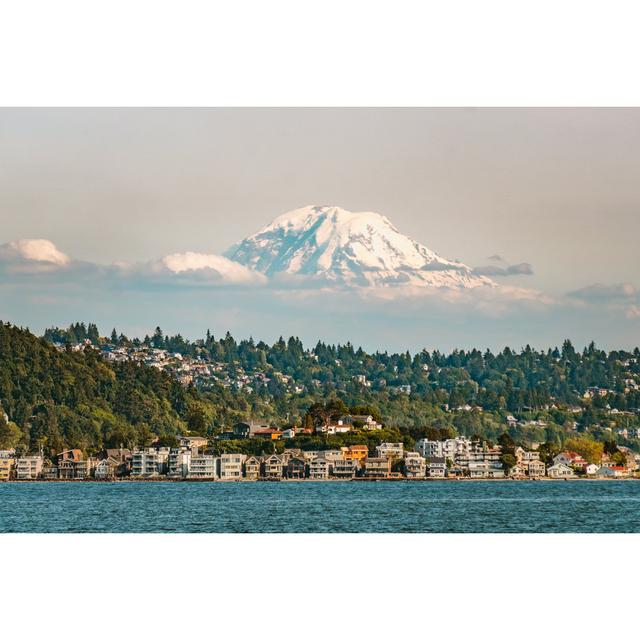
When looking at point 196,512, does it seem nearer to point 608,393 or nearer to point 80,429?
point 80,429

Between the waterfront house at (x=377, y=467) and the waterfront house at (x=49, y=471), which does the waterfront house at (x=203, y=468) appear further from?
the waterfront house at (x=49, y=471)

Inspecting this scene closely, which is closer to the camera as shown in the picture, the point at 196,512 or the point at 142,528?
the point at 142,528

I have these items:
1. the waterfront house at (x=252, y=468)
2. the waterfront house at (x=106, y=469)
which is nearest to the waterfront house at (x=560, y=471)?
the waterfront house at (x=252, y=468)

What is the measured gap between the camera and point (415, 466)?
213 ft

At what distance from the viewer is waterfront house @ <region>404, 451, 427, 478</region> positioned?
64062 mm

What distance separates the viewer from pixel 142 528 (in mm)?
31375

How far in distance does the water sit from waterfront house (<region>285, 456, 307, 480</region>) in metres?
7.58

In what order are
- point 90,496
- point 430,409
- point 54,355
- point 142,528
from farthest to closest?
point 430,409 < point 54,355 < point 90,496 < point 142,528

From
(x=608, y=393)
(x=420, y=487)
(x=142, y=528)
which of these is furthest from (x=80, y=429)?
(x=142, y=528)

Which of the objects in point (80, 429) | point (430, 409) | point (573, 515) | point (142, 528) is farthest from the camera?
point (430, 409)

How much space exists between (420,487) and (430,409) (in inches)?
1881

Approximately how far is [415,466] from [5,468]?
1833cm

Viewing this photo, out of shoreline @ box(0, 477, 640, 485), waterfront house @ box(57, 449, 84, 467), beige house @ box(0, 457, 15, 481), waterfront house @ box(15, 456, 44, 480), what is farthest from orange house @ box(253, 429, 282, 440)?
beige house @ box(0, 457, 15, 481)

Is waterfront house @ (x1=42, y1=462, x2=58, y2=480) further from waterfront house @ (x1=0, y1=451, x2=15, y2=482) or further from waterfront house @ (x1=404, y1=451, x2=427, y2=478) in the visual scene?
waterfront house @ (x1=404, y1=451, x2=427, y2=478)
